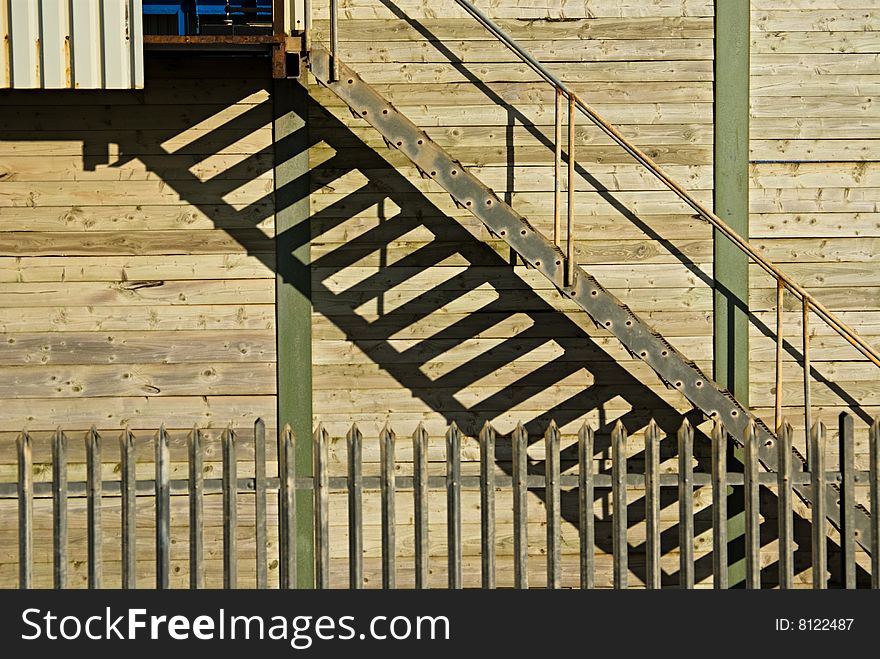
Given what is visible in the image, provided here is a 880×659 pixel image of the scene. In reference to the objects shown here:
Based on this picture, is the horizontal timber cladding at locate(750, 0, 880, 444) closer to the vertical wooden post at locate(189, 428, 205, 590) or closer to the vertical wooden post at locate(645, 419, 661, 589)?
the vertical wooden post at locate(645, 419, 661, 589)

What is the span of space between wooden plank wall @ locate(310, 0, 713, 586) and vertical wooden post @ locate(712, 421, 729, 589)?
9.80ft

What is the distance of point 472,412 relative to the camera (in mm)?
8922

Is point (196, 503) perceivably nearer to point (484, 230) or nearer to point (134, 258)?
point (134, 258)

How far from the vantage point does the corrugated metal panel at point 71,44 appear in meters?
7.84

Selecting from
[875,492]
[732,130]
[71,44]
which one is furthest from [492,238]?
[875,492]

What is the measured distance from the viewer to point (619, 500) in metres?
5.85

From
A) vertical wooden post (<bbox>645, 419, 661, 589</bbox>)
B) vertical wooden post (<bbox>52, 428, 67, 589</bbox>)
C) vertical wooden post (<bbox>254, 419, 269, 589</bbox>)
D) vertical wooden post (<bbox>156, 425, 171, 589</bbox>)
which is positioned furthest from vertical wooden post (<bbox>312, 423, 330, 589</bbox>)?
vertical wooden post (<bbox>645, 419, 661, 589</bbox>)

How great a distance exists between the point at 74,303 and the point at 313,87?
2.67 meters

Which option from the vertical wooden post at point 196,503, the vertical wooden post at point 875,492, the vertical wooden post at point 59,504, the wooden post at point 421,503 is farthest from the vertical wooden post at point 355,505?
the vertical wooden post at point 875,492

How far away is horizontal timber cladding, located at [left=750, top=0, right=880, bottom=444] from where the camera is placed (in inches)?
350

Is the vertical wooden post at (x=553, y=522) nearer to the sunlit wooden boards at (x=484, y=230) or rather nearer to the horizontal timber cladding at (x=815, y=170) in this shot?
A: the sunlit wooden boards at (x=484, y=230)

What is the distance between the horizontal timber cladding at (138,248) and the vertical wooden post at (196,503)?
307 cm
